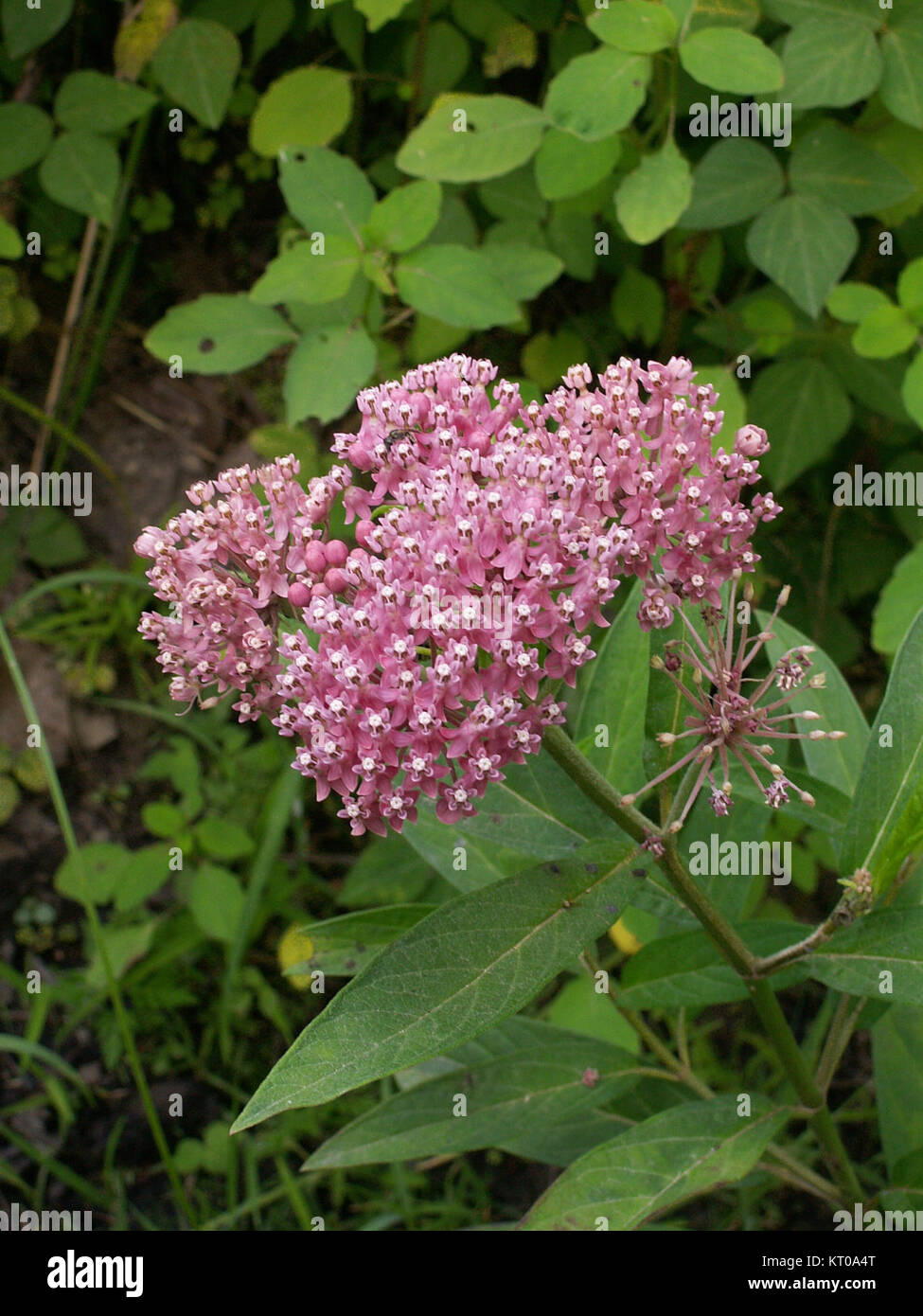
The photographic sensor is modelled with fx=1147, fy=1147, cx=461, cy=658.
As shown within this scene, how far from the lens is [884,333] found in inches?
105

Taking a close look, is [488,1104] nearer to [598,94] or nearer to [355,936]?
[355,936]

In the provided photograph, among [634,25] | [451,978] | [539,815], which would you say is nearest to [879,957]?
[539,815]

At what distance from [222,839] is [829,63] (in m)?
2.57

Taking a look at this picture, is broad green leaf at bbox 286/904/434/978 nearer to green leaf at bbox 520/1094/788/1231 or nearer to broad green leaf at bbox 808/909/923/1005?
green leaf at bbox 520/1094/788/1231

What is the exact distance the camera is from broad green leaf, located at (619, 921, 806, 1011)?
2049mm

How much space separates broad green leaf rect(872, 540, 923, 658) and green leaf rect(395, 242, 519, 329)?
3.58ft

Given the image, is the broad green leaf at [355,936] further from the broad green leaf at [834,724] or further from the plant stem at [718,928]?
the broad green leaf at [834,724]

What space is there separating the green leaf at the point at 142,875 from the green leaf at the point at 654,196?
2.19 meters

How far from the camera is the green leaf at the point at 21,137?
3152 millimetres

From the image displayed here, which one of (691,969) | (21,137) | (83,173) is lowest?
(691,969)

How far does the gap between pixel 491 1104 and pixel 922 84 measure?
2.38 meters

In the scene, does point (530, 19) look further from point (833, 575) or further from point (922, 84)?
point (833, 575)

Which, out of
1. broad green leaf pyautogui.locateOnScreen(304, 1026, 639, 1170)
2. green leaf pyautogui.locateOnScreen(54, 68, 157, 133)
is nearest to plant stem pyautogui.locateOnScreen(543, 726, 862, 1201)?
broad green leaf pyautogui.locateOnScreen(304, 1026, 639, 1170)
